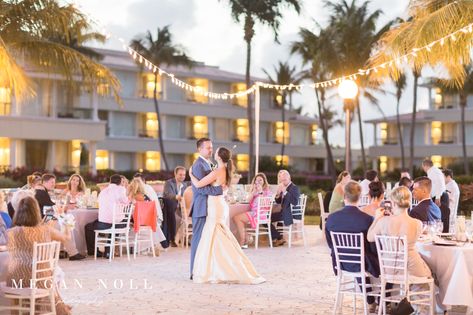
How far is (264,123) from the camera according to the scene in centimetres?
6003

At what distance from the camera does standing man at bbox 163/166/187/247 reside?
622 inches

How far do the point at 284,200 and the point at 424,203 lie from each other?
6.32 metres

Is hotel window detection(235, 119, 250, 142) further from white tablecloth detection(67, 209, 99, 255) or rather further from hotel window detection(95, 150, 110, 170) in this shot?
white tablecloth detection(67, 209, 99, 255)

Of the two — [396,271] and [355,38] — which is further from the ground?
[355,38]

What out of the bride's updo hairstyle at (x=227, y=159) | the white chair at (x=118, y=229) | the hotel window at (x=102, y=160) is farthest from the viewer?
the hotel window at (x=102, y=160)

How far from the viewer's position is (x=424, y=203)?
10.2m

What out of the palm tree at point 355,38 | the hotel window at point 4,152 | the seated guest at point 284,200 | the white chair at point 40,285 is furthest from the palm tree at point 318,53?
the white chair at point 40,285

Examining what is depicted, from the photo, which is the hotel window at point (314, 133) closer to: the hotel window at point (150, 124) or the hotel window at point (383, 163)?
the hotel window at point (383, 163)

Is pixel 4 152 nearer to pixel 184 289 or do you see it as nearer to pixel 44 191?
pixel 44 191

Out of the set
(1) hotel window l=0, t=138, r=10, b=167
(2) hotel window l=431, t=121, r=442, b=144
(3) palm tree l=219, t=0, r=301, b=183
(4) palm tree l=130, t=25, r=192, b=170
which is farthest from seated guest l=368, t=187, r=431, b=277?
(2) hotel window l=431, t=121, r=442, b=144

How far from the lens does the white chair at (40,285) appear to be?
7.66 m

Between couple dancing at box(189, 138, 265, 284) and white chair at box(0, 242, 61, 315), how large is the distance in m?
3.53

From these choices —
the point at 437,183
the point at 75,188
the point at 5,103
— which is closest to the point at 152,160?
the point at 5,103

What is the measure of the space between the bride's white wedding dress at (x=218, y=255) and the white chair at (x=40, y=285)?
3.52 meters
